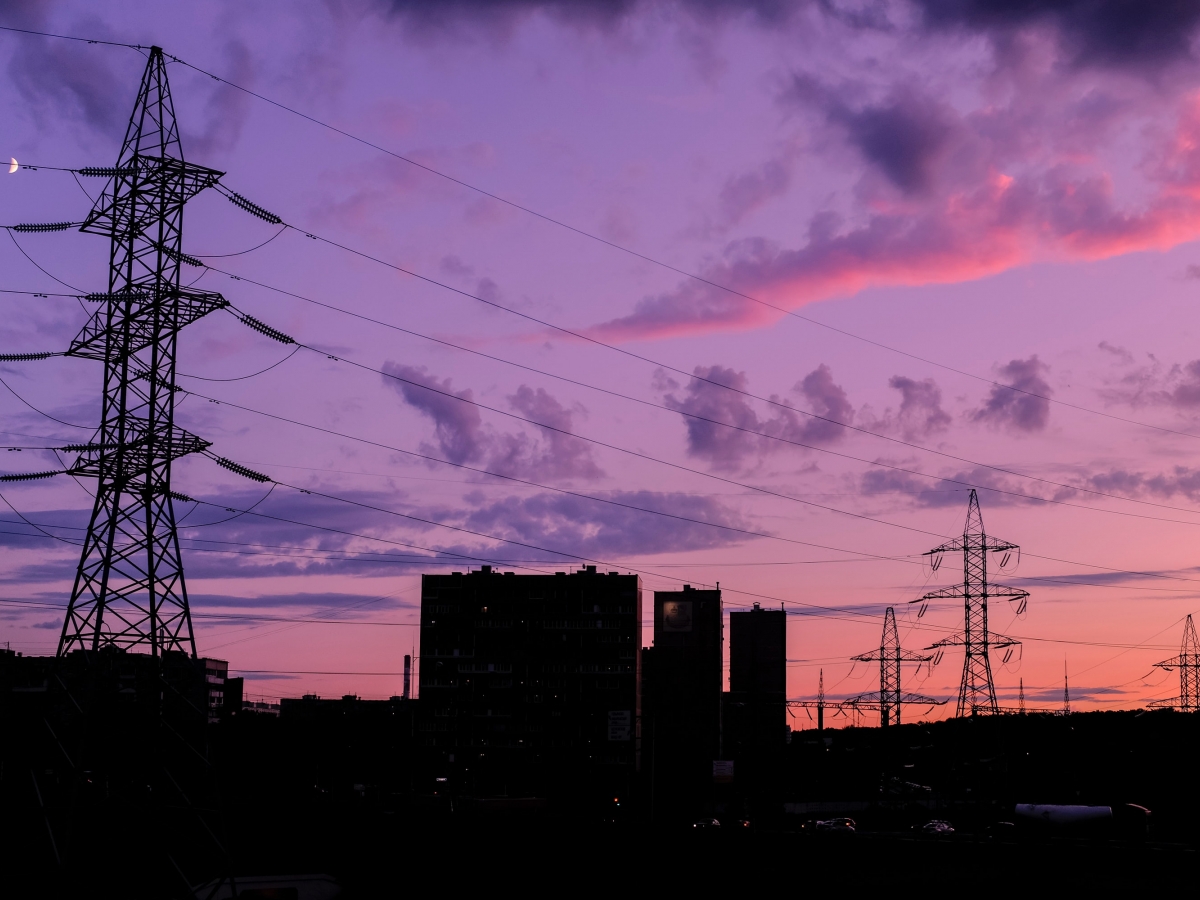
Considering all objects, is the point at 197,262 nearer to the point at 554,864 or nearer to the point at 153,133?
the point at 153,133

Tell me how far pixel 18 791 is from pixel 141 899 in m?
75.4

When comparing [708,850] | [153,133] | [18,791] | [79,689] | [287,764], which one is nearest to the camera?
[79,689]

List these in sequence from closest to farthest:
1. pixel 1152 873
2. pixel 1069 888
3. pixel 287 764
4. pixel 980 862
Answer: pixel 1069 888 → pixel 1152 873 → pixel 980 862 → pixel 287 764

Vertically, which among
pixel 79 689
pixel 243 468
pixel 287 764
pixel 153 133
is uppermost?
pixel 153 133

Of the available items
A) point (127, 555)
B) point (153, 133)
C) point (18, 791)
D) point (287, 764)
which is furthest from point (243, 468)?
point (287, 764)

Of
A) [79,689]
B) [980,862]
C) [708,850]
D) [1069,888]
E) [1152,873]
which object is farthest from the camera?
[708,850]

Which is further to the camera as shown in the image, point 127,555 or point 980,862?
point 980,862

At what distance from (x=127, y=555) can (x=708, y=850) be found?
144 feet

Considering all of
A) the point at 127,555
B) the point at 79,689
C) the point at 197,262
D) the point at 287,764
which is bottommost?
the point at 287,764

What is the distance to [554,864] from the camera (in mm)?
63875

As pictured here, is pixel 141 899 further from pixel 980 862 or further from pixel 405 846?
pixel 980 862

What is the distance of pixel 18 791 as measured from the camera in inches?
4215

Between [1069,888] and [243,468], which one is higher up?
[243,468]

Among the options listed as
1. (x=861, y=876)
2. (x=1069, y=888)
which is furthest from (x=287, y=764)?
(x=1069, y=888)
